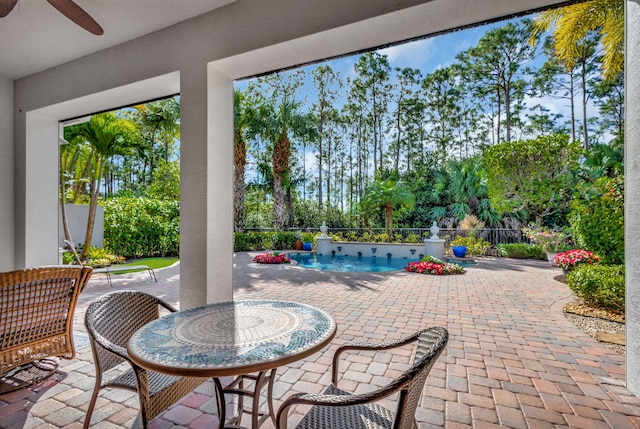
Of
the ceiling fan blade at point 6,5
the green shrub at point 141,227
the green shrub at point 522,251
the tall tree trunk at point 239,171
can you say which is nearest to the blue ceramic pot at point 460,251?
the green shrub at point 522,251

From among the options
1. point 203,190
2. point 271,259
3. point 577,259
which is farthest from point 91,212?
point 577,259

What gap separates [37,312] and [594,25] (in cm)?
924

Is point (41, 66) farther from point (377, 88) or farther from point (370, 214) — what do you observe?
point (377, 88)

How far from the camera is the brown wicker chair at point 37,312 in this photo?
204 centimetres

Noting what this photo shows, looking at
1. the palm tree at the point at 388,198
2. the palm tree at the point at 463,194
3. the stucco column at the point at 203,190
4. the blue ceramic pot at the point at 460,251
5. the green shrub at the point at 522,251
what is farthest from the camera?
the palm tree at the point at 463,194

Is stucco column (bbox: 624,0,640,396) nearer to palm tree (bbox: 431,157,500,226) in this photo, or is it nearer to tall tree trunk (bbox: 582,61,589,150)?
palm tree (bbox: 431,157,500,226)

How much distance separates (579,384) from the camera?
7.91 ft

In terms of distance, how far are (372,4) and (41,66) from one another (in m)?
3.76

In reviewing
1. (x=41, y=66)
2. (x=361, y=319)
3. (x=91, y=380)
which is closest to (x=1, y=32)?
(x=41, y=66)

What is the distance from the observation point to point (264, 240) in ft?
42.7

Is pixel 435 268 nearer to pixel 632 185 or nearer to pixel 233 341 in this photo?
pixel 632 185

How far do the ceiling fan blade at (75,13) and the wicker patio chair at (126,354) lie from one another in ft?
5.85

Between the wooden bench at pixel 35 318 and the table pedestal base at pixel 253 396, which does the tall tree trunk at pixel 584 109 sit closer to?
the table pedestal base at pixel 253 396

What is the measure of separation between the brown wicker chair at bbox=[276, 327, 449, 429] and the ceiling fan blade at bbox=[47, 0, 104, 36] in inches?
100
